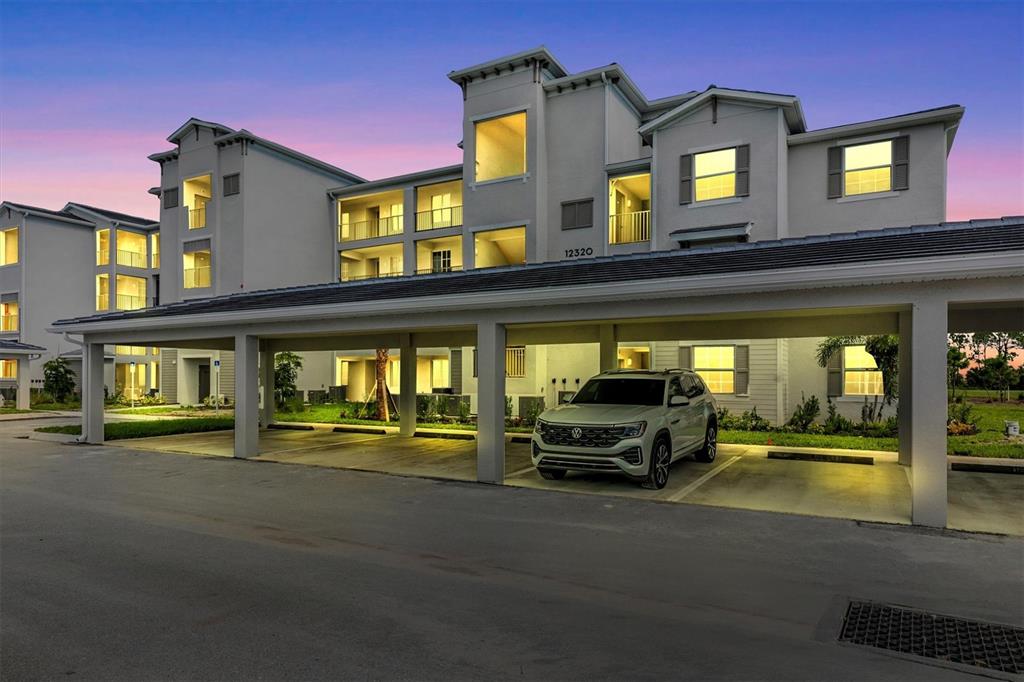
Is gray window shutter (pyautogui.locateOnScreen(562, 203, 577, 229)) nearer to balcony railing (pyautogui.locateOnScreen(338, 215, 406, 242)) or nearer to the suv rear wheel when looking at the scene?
the suv rear wheel

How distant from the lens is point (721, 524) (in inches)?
314

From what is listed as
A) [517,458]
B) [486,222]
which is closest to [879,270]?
[517,458]

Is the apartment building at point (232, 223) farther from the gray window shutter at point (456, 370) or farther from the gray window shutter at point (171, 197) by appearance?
the gray window shutter at point (456, 370)

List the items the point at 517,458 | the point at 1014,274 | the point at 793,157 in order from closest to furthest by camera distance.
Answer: the point at 1014,274
the point at 517,458
the point at 793,157

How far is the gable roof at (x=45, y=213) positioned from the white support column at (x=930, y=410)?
149 ft

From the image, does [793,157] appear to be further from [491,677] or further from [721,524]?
[491,677]

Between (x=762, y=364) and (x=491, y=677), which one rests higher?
(x=762, y=364)

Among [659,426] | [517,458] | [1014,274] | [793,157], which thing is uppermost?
[793,157]

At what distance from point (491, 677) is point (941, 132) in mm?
19163

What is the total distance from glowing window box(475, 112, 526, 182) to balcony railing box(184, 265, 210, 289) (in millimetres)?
16604

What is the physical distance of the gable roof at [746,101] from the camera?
18.0 m

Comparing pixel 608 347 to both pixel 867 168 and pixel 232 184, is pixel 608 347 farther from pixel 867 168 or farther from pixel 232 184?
pixel 232 184

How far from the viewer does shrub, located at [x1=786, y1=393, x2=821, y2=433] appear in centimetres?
1903

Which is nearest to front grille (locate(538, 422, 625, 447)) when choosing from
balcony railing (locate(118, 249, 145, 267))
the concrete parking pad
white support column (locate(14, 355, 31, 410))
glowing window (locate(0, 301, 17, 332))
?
the concrete parking pad
